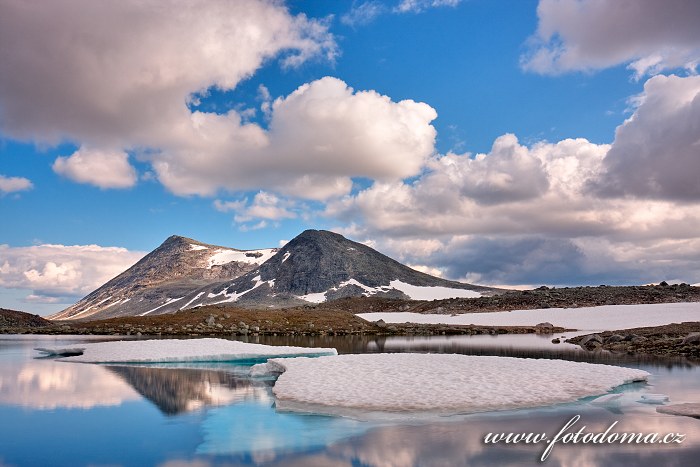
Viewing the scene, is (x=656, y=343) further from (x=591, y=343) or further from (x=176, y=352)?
(x=176, y=352)

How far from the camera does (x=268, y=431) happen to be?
546 inches

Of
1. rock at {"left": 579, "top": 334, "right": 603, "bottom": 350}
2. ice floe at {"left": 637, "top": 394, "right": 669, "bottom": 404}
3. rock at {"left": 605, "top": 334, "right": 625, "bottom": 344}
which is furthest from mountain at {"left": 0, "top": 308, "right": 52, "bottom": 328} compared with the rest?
ice floe at {"left": 637, "top": 394, "right": 669, "bottom": 404}

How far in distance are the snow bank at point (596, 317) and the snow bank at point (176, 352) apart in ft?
161

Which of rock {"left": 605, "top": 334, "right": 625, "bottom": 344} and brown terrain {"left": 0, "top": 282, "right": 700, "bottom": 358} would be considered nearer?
brown terrain {"left": 0, "top": 282, "right": 700, "bottom": 358}

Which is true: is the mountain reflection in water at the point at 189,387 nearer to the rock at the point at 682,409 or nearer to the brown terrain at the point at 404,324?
the rock at the point at 682,409

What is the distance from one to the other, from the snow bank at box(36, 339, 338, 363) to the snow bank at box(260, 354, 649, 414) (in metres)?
7.68

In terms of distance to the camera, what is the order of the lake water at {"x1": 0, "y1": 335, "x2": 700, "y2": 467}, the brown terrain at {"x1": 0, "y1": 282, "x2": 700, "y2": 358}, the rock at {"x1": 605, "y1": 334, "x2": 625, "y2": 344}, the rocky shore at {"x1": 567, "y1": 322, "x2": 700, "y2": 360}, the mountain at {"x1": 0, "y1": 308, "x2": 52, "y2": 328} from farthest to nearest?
the mountain at {"x1": 0, "y1": 308, "x2": 52, "y2": 328} → the rock at {"x1": 605, "y1": 334, "x2": 625, "y2": 344} → the brown terrain at {"x1": 0, "y1": 282, "x2": 700, "y2": 358} → the rocky shore at {"x1": 567, "y1": 322, "x2": 700, "y2": 360} → the lake water at {"x1": 0, "y1": 335, "x2": 700, "y2": 467}

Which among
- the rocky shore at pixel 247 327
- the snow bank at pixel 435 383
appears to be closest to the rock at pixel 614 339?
the snow bank at pixel 435 383

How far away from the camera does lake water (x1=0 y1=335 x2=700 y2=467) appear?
448 inches

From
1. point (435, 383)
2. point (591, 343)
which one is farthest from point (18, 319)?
point (435, 383)

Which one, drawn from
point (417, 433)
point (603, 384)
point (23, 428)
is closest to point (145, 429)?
point (23, 428)

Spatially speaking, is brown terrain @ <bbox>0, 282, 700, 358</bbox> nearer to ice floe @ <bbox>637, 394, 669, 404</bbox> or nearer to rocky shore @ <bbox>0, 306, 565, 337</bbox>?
rocky shore @ <bbox>0, 306, 565, 337</bbox>

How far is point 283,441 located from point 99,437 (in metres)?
5.44

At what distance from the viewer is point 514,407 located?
627 inches
